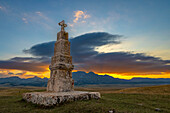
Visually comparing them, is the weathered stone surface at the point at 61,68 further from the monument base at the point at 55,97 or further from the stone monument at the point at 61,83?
the monument base at the point at 55,97

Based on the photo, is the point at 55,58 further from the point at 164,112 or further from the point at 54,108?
the point at 164,112

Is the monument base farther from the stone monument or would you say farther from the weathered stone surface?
the weathered stone surface

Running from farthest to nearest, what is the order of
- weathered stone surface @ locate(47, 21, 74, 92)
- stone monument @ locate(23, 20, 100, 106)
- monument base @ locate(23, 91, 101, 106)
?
1. weathered stone surface @ locate(47, 21, 74, 92)
2. stone monument @ locate(23, 20, 100, 106)
3. monument base @ locate(23, 91, 101, 106)

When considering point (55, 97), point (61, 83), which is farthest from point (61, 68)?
point (55, 97)

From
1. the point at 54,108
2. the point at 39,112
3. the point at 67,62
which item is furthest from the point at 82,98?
the point at 67,62

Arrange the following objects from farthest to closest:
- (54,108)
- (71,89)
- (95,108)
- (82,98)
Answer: (71,89) < (82,98) < (54,108) < (95,108)

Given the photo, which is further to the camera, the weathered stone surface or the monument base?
the weathered stone surface

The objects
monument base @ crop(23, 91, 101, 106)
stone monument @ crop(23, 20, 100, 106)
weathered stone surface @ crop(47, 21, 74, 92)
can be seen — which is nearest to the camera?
monument base @ crop(23, 91, 101, 106)

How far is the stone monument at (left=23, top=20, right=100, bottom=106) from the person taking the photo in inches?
404

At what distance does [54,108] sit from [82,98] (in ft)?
10.0

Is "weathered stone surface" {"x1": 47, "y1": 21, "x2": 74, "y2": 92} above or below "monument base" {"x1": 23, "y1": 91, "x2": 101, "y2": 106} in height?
above

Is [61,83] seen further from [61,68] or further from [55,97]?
[55,97]

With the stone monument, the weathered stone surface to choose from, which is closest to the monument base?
the stone monument

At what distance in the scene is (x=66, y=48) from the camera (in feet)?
50.4
